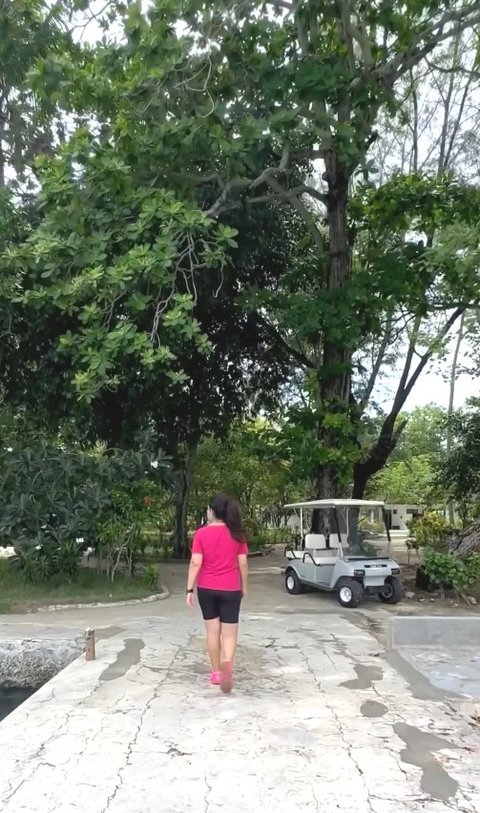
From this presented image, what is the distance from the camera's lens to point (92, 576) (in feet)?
42.4

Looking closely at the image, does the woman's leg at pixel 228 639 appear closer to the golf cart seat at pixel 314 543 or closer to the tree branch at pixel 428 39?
the golf cart seat at pixel 314 543

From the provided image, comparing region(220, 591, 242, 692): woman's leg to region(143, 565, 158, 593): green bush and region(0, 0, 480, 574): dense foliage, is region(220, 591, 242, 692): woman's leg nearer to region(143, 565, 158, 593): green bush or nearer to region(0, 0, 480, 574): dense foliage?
region(0, 0, 480, 574): dense foliage

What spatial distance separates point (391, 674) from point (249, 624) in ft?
9.97

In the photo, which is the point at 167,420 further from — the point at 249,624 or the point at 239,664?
the point at 239,664

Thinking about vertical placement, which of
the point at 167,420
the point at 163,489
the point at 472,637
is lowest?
the point at 472,637

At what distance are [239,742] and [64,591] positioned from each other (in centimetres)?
777

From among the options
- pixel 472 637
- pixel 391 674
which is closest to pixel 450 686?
pixel 391 674

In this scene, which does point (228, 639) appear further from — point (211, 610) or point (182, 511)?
point (182, 511)

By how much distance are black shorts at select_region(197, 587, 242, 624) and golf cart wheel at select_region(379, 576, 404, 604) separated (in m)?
5.67

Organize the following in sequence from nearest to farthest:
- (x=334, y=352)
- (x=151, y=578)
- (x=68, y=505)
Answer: (x=68, y=505) → (x=151, y=578) → (x=334, y=352)

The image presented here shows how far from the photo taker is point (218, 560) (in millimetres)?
5859

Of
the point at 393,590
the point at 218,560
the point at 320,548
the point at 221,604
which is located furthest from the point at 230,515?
the point at 320,548

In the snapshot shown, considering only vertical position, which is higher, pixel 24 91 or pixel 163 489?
pixel 24 91

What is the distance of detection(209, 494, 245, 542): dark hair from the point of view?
5.92 metres
